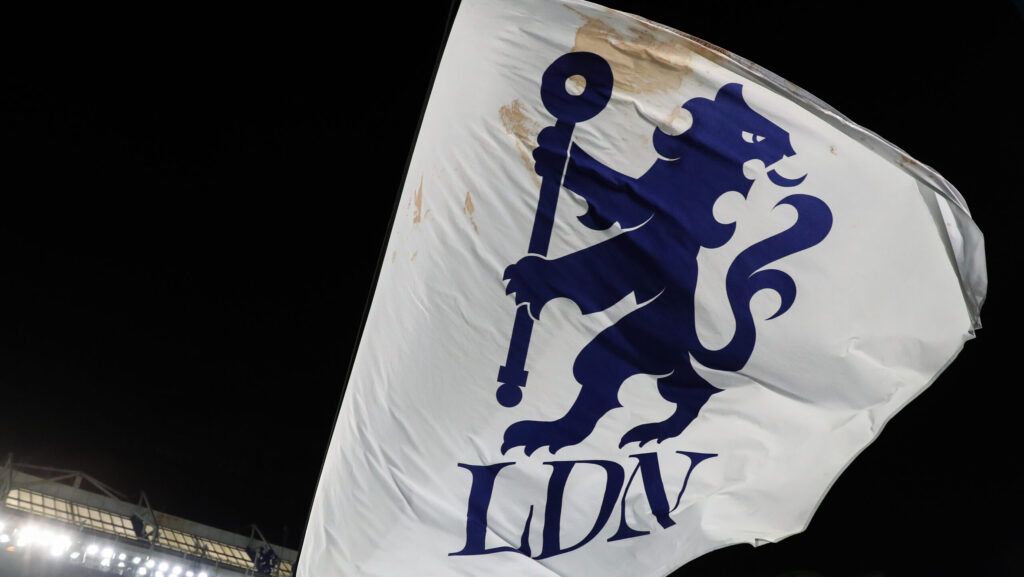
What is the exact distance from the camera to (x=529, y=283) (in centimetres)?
310

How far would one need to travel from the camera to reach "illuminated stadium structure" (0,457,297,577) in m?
15.0

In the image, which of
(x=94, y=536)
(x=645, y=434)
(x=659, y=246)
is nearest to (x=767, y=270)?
(x=659, y=246)

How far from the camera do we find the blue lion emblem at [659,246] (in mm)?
3164

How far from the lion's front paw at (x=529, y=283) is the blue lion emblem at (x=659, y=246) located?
11 millimetres

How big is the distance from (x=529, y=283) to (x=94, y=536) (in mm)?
15573

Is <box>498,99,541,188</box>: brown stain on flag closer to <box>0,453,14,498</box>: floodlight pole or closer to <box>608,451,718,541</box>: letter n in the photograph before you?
<box>608,451,718,541</box>: letter n

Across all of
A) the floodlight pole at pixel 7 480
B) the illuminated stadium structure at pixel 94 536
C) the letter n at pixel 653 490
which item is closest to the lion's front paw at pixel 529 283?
the letter n at pixel 653 490

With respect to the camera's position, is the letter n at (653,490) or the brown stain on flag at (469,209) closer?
the brown stain on flag at (469,209)

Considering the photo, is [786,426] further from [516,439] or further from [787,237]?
[516,439]

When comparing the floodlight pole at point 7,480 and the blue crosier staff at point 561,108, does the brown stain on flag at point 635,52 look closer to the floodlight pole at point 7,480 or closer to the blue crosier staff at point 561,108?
the blue crosier staff at point 561,108

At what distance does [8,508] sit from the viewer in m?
15.1

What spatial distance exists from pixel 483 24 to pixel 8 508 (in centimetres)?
1606

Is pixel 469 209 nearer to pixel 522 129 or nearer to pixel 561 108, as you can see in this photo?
pixel 522 129

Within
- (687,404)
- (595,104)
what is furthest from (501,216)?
(687,404)
